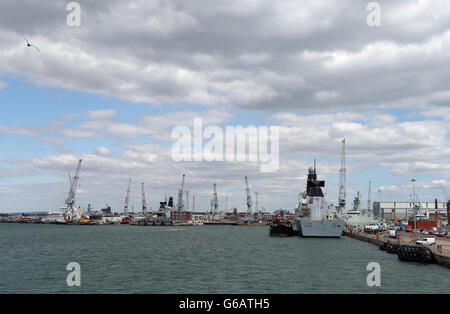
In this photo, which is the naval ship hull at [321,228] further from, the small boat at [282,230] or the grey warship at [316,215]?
the small boat at [282,230]

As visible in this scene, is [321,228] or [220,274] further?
[321,228]

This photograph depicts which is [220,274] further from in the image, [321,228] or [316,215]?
[316,215]

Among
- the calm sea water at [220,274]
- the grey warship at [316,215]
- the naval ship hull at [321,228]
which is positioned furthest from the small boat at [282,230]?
the calm sea water at [220,274]

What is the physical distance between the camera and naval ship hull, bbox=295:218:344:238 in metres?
116

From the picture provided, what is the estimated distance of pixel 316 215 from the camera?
131 meters

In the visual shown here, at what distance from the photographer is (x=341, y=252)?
80250mm

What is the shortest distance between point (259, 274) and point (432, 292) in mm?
20320

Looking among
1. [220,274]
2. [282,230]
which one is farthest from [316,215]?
[220,274]

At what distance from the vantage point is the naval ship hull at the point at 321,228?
Answer: 11632 centimetres

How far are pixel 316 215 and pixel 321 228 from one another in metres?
14.7

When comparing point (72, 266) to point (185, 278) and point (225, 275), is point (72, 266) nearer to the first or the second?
point (185, 278)

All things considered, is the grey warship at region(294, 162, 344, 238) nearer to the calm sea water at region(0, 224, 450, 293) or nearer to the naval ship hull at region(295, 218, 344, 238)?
the naval ship hull at region(295, 218, 344, 238)
